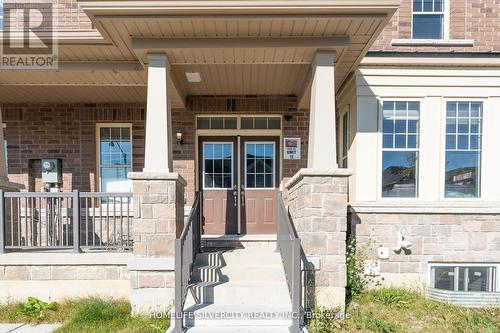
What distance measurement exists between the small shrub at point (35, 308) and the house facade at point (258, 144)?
182 mm

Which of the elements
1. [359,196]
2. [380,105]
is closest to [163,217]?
[359,196]

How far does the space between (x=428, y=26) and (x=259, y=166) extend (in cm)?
405

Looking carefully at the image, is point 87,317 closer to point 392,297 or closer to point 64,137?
point 64,137

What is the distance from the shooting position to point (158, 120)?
4.57 metres

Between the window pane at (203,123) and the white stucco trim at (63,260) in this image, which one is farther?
the window pane at (203,123)

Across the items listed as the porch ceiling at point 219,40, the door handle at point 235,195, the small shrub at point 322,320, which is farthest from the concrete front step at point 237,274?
the porch ceiling at point 219,40

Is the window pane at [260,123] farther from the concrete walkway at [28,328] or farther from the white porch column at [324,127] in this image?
the concrete walkway at [28,328]

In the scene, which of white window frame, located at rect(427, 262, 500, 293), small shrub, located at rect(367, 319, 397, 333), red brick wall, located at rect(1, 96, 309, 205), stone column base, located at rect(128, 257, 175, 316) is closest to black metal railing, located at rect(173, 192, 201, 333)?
stone column base, located at rect(128, 257, 175, 316)

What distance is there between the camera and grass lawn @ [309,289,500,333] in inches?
174

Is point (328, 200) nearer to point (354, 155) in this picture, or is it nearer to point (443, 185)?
point (354, 155)

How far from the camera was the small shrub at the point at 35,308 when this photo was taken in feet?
15.4

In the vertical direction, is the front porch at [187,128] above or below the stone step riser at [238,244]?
above

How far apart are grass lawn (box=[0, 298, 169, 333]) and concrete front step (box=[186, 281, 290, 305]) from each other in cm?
49

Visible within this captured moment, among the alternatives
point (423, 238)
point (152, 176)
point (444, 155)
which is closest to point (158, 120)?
point (152, 176)
